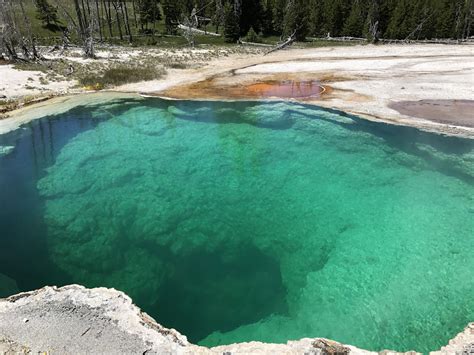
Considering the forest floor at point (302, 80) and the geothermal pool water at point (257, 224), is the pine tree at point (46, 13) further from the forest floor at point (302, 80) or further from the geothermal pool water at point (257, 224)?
the geothermal pool water at point (257, 224)

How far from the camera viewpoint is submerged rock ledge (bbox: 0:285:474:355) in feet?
16.9

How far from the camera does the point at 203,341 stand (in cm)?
675

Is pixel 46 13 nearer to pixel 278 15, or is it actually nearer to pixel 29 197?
pixel 278 15

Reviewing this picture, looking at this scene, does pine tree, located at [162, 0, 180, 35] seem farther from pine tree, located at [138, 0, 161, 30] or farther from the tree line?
pine tree, located at [138, 0, 161, 30]

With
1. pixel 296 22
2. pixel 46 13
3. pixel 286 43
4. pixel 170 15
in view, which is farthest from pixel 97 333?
pixel 46 13

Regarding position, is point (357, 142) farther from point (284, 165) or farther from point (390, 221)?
point (390, 221)

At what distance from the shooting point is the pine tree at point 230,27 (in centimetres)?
4362

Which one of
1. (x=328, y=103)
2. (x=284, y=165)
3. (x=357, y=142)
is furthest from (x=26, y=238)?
(x=328, y=103)

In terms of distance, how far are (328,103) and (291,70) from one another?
9865 mm

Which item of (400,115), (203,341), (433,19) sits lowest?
(203,341)

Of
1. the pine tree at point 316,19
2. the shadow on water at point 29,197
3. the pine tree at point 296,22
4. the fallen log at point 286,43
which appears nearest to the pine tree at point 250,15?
the pine tree at point 296,22

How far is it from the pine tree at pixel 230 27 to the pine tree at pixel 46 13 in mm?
21458

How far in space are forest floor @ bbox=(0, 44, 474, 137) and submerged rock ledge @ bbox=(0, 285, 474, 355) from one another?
12600 mm

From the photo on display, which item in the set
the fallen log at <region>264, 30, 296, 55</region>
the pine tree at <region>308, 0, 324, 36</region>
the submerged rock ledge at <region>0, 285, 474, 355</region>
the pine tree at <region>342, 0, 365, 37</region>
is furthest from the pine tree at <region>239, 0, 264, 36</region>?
the submerged rock ledge at <region>0, 285, 474, 355</region>
